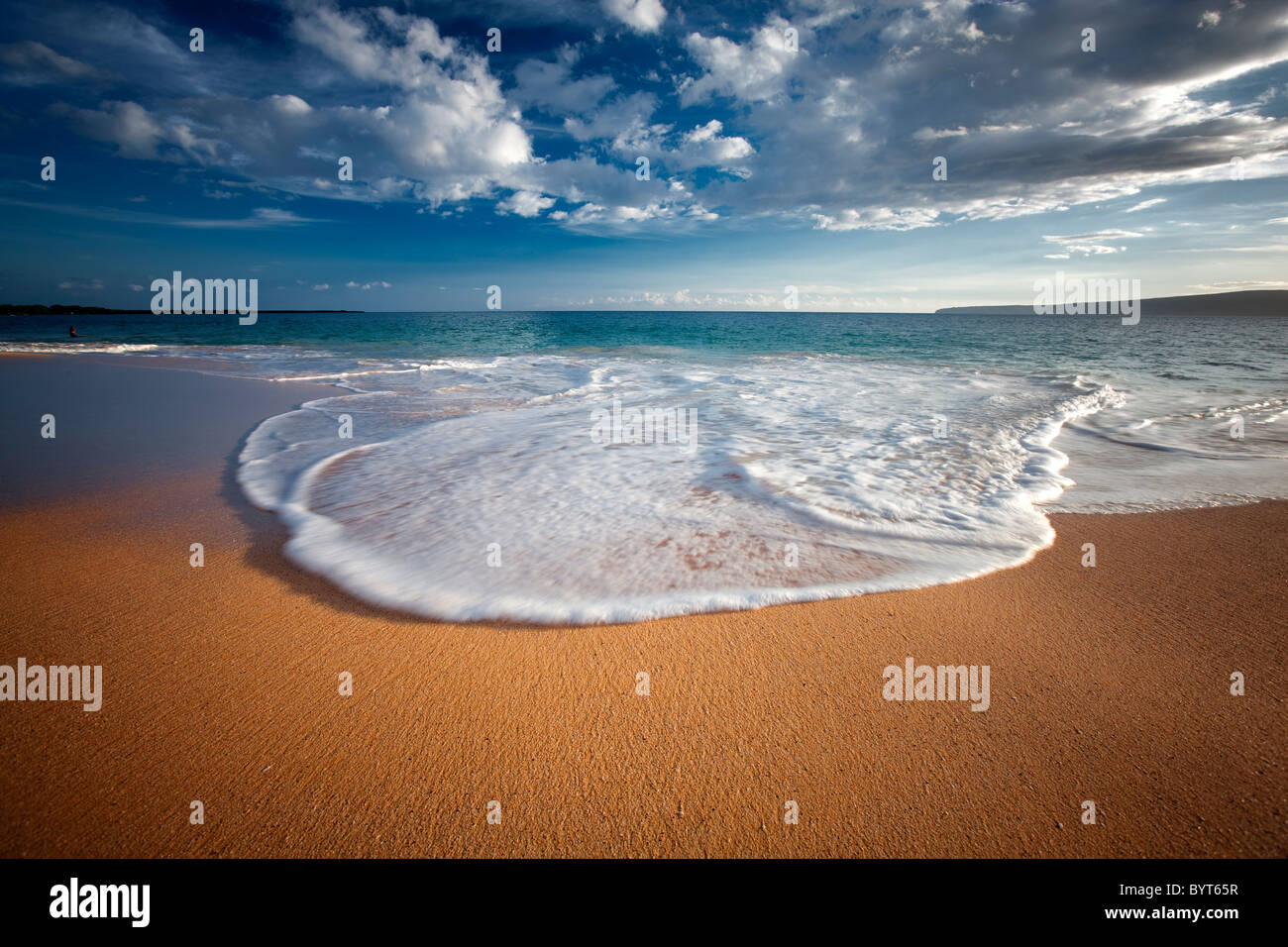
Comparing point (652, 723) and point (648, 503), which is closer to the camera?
point (652, 723)

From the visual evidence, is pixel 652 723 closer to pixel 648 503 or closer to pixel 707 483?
pixel 648 503

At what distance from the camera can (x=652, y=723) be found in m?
2.40

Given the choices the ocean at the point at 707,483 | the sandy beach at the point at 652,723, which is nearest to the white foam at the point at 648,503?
the ocean at the point at 707,483

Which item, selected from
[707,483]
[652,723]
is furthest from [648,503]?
[652,723]

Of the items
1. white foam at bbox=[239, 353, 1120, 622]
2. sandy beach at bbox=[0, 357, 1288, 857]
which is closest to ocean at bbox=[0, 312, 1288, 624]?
white foam at bbox=[239, 353, 1120, 622]

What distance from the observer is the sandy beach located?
75.7 inches

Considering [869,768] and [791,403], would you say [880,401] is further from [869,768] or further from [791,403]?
[869,768]

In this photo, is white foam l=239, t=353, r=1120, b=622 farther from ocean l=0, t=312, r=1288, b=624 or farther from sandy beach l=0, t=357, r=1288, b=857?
sandy beach l=0, t=357, r=1288, b=857

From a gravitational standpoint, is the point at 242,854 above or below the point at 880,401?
below

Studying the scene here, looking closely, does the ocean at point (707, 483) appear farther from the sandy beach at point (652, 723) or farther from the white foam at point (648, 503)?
the sandy beach at point (652, 723)
